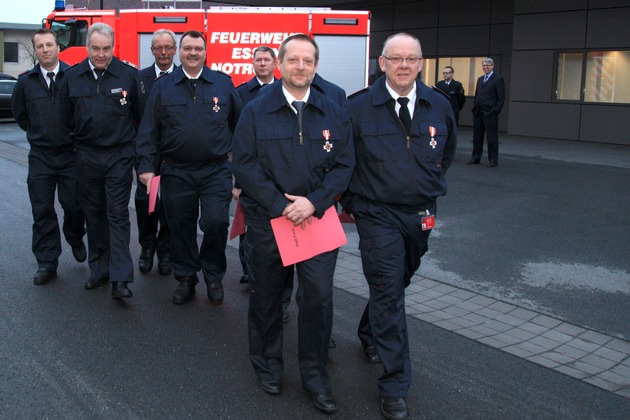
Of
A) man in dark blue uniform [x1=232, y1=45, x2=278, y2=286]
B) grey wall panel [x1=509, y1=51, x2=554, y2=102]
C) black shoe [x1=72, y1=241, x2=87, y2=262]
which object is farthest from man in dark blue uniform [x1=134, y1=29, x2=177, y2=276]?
grey wall panel [x1=509, y1=51, x2=554, y2=102]

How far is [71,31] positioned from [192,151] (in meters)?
10.3

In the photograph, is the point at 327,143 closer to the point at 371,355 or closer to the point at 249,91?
the point at 371,355

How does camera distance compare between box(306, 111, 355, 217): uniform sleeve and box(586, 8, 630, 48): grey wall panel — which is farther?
box(586, 8, 630, 48): grey wall panel

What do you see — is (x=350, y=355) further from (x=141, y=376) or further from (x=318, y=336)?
(x=141, y=376)

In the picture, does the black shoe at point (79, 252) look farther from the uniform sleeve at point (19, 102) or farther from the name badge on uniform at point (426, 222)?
the name badge on uniform at point (426, 222)

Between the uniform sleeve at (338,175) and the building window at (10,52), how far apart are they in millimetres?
44899

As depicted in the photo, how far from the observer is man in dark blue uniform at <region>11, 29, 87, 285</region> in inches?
234

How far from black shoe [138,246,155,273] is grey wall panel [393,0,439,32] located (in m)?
17.0

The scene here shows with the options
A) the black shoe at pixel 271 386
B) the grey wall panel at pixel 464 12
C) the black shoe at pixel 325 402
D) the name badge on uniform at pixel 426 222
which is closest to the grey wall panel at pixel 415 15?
the grey wall panel at pixel 464 12

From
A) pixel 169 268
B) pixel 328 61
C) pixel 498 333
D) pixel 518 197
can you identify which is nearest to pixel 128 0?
pixel 328 61

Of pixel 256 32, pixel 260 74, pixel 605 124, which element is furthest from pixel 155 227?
pixel 605 124

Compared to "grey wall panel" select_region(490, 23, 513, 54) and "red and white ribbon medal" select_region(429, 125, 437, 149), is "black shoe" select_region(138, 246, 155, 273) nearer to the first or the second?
"red and white ribbon medal" select_region(429, 125, 437, 149)

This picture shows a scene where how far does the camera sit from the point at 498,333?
5.01 m

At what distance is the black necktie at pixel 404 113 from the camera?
156 inches
